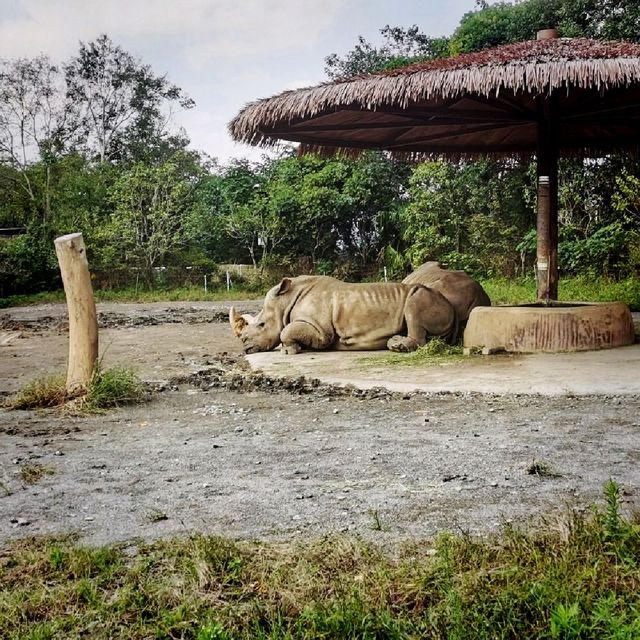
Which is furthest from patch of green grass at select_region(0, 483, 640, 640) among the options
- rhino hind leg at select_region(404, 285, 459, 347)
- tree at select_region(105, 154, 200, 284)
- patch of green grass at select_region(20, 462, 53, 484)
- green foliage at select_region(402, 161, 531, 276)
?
tree at select_region(105, 154, 200, 284)

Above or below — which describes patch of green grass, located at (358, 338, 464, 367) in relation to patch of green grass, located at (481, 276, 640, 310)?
below

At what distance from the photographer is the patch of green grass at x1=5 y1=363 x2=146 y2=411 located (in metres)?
6.13

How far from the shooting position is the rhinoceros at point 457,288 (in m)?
9.12

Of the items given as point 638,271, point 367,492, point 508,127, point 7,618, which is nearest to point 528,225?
point 638,271

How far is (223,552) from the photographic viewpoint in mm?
2783

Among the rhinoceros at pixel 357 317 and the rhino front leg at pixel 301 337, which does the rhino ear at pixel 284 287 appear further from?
the rhino front leg at pixel 301 337

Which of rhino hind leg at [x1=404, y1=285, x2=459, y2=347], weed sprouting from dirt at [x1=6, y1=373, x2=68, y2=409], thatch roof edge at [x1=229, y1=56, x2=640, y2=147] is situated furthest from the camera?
rhino hind leg at [x1=404, y1=285, x2=459, y2=347]

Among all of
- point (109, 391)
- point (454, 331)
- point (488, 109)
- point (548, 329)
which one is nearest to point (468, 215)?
point (488, 109)

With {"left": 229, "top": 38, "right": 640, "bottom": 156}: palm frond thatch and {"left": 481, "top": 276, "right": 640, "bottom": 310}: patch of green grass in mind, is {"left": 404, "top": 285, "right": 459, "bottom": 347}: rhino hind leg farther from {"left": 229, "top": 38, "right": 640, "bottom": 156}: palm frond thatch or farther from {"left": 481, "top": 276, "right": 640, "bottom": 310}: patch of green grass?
{"left": 481, "top": 276, "right": 640, "bottom": 310}: patch of green grass

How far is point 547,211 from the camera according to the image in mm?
9359

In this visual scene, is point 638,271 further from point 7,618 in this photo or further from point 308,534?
point 7,618

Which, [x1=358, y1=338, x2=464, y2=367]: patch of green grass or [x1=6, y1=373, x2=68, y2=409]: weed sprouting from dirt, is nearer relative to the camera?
[x1=6, y1=373, x2=68, y2=409]: weed sprouting from dirt

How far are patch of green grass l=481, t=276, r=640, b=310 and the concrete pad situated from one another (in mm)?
5737

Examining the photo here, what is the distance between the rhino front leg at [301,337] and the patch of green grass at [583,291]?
5555 mm
